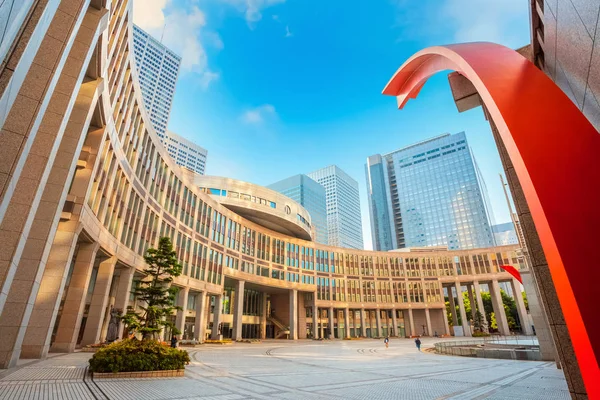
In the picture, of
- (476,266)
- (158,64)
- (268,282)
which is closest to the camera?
(268,282)

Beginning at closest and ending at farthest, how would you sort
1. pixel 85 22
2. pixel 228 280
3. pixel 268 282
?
pixel 85 22 < pixel 228 280 < pixel 268 282

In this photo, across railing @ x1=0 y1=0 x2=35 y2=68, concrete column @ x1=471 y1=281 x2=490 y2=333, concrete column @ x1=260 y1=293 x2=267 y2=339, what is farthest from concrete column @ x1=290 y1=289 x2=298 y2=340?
railing @ x1=0 y1=0 x2=35 y2=68

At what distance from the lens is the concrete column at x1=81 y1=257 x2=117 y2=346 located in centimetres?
2425

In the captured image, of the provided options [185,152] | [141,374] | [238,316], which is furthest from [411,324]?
[185,152]

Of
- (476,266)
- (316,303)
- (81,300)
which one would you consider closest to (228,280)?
(316,303)

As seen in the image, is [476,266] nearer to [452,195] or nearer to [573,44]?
[573,44]

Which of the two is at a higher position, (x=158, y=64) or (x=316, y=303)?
(x=158, y=64)

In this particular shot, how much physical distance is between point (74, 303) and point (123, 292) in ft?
26.6

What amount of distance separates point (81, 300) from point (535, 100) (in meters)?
26.2

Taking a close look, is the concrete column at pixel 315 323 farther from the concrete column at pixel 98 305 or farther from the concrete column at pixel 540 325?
the concrete column at pixel 540 325

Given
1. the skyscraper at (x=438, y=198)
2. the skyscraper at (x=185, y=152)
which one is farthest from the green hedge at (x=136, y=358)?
the skyscraper at (x=438, y=198)

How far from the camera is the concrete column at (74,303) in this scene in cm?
2055

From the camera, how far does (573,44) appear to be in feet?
15.4

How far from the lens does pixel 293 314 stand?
60.4 m
